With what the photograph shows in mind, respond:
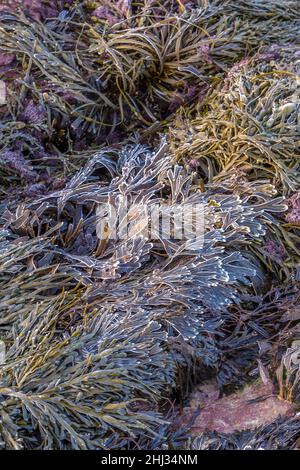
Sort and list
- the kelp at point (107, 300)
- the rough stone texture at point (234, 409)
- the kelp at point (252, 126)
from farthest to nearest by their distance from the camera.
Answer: the kelp at point (252, 126)
the rough stone texture at point (234, 409)
the kelp at point (107, 300)

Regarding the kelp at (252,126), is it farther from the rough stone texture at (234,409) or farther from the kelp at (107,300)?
the rough stone texture at (234,409)

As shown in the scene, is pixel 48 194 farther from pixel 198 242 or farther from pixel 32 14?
pixel 32 14

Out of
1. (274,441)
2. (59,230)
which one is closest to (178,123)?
(59,230)

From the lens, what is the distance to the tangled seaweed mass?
5.96 ft

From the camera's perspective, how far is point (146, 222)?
2.14 meters

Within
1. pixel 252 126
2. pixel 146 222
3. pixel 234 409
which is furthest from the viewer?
→ pixel 252 126

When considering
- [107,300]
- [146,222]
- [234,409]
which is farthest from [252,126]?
[234,409]

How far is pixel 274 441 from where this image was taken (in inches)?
71.8

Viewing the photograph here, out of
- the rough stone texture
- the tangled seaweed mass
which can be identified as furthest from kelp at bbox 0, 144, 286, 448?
the rough stone texture

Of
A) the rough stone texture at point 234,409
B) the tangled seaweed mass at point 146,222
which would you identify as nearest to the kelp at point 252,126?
the tangled seaweed mass at point 146,222

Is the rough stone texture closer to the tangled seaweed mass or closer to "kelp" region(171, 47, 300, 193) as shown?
the tangled seaweed mass

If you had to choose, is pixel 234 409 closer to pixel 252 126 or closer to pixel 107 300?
pixel 107 300

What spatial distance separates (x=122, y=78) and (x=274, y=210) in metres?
0.95

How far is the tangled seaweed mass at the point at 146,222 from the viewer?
182 cm
